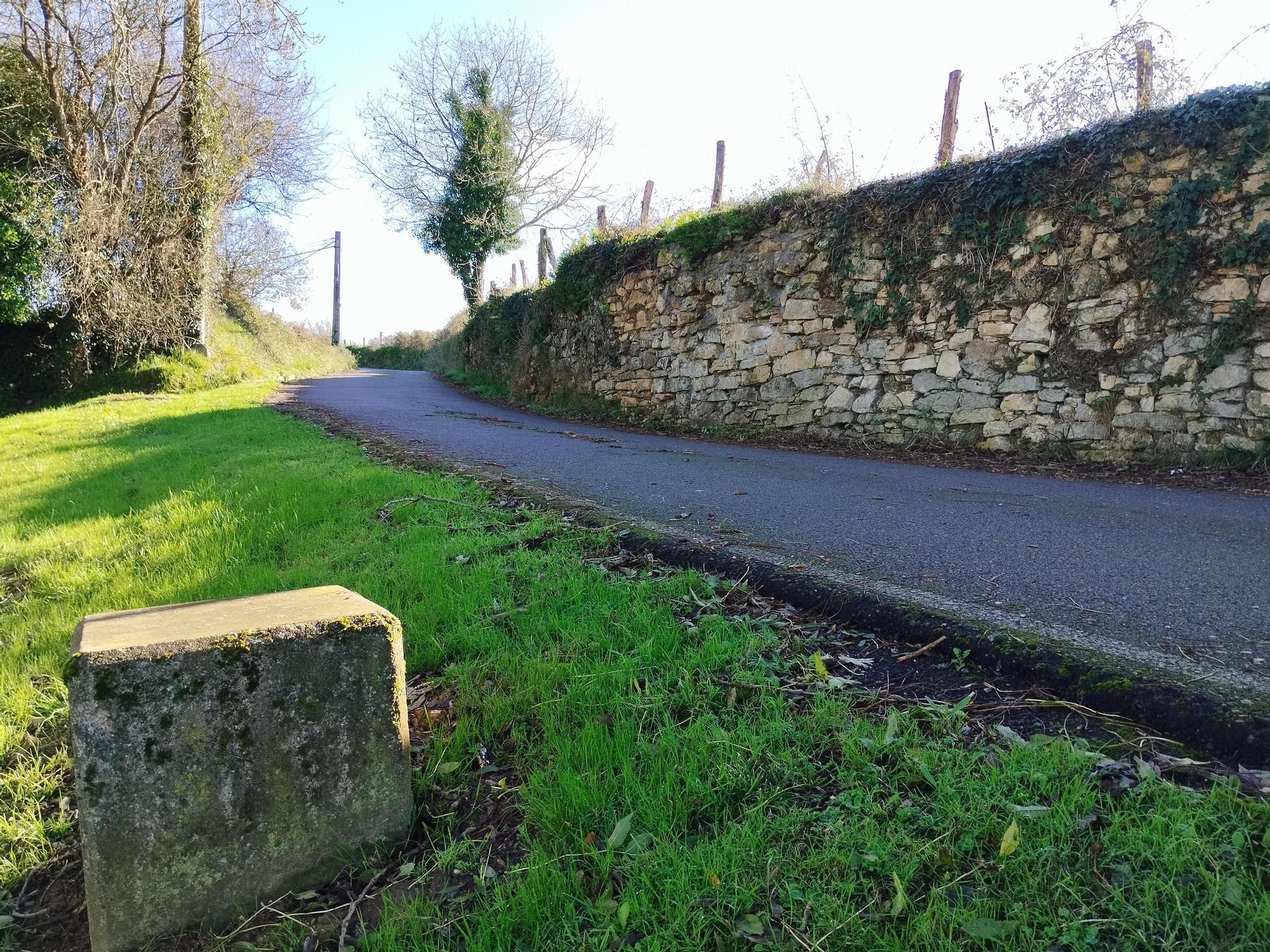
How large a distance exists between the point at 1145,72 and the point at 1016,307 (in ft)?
8.91

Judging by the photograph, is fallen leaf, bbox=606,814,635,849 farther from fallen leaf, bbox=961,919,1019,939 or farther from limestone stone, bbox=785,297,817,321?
limestone stone, bbox=785,297,817,321

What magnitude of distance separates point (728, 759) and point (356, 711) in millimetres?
1078

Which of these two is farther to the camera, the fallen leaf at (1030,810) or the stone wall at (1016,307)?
the stone wall at (1016,307)

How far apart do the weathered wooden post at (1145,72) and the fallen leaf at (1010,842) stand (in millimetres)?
8440

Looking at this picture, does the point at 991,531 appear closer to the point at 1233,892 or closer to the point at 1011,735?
the point at 1011,735

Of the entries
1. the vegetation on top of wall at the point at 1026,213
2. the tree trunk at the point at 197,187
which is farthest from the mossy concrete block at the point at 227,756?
the tree trunk at the point at 197,187

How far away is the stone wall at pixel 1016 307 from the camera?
6.51 meters

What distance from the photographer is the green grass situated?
148 centimetres

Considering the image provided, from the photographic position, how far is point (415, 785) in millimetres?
2221

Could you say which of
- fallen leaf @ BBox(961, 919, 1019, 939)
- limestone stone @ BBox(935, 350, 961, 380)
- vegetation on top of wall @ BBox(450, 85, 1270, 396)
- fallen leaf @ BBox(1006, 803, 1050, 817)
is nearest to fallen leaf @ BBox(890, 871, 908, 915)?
fallen leaf @ BBox(961, 919, 1019, 939)

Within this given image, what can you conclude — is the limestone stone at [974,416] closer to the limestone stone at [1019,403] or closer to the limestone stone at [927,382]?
the limestone stone at [1019,403]

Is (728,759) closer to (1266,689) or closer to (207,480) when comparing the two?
(1266,689)

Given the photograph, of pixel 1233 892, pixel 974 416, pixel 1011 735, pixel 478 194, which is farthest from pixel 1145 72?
pixel 478 194

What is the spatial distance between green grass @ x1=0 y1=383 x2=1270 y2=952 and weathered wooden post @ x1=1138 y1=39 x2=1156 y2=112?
780cm
